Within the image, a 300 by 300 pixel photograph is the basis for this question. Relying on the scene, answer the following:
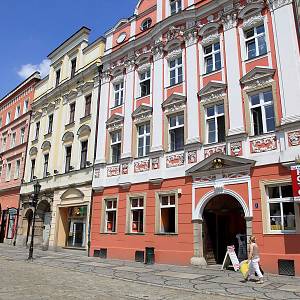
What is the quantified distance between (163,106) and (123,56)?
571cm

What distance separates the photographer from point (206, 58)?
17.6m

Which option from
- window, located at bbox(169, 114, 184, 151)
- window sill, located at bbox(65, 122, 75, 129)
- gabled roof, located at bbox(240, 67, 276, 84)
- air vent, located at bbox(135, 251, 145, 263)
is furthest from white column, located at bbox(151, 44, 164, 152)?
window sill, located at bbox(65, 122, 75, 129)

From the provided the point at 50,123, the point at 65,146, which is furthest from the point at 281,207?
the point at 50,123

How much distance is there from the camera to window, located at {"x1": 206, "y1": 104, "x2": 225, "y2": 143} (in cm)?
1595

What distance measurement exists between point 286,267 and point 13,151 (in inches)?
1113

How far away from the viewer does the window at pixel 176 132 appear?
17625mm

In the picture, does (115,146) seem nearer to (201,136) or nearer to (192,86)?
(192,86)

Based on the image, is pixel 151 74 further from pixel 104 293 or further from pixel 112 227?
pixel 104 293

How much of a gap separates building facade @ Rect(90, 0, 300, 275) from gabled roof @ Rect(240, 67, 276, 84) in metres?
0.04

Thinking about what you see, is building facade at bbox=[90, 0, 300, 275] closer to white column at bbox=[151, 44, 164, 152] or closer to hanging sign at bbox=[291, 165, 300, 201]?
white column at bbox=[151, 44, 164, 152]

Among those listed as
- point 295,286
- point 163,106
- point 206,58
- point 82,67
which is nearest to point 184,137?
point 163,106

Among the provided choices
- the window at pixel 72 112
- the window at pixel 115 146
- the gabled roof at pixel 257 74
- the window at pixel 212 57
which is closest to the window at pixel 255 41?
the gabled roof at pixel 257 74

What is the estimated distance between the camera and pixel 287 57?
1429 centimetres

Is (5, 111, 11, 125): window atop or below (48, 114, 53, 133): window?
atop
